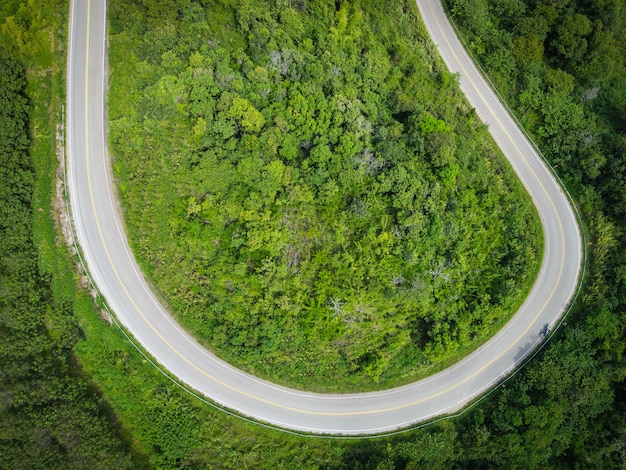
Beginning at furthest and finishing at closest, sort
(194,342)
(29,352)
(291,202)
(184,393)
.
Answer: (194,342) → (184,393) → (29,352) → (291,202)

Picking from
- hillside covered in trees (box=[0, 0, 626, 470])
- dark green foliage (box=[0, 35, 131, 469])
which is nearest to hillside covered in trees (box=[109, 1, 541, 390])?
hillside covered in trees (box=[0, 0, 626, 470])

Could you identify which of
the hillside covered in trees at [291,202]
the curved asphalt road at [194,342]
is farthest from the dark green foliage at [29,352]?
the hillside covered in trees at [291,202]

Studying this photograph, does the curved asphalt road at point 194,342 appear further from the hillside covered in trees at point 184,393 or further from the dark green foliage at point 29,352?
the dark green foliage at point 29,352

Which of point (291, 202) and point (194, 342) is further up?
point (291, 202)

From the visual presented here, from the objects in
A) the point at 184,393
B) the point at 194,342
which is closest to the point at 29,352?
the point at 184,393

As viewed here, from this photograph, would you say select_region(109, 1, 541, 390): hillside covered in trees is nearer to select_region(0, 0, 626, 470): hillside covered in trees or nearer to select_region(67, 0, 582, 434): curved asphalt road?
select_region(67, 0, 582, 434): curved asphalt road

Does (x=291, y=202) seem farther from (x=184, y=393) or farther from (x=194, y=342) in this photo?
(x=184, y=393)
